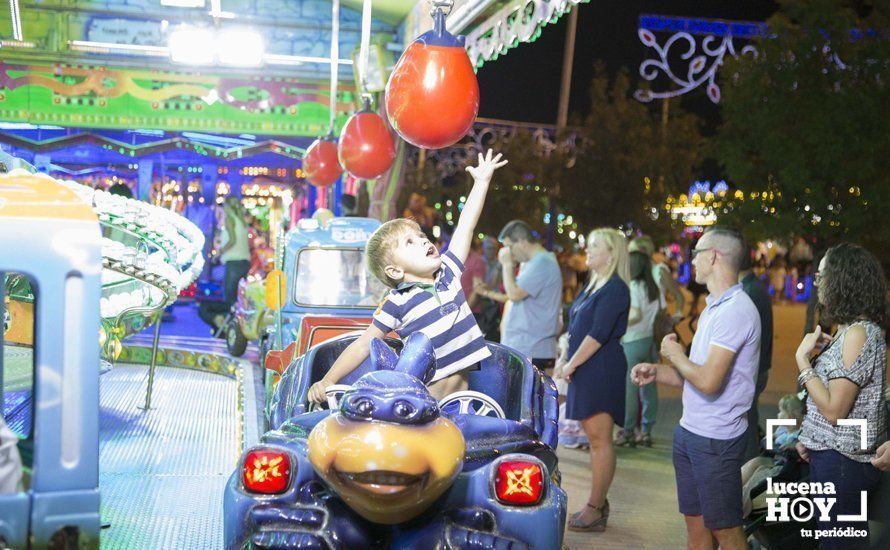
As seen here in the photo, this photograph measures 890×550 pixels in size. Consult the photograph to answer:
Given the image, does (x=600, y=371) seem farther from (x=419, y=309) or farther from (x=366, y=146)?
(x=366, y=146)

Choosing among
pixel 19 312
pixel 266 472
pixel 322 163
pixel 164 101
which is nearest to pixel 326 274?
pixel 322 163

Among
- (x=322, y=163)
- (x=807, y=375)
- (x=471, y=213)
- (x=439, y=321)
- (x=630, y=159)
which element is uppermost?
(x=630, y=159)

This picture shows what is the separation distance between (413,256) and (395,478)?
1417 millimetres

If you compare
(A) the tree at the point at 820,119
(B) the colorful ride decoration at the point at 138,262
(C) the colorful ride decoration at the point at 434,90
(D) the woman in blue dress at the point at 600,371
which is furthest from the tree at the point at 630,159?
(C) the colorful ride decoration at the point at 434,90

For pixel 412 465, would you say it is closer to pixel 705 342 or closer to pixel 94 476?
pixel 94 476

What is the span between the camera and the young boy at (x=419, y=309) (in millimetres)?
4098

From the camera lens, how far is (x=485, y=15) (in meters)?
8.58

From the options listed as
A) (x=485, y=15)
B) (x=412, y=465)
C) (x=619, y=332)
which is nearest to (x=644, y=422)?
(x=619, y=332)

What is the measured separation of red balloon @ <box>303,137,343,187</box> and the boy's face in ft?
21.7

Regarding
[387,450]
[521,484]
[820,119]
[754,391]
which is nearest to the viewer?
[387,450]

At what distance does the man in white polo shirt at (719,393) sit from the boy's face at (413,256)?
114 cm

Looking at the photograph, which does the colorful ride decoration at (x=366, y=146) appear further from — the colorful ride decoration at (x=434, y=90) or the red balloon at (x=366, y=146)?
the colorful ride decoration at (x=434, y=90)

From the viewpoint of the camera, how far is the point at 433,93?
207 inches

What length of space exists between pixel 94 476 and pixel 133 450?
5045 mm
